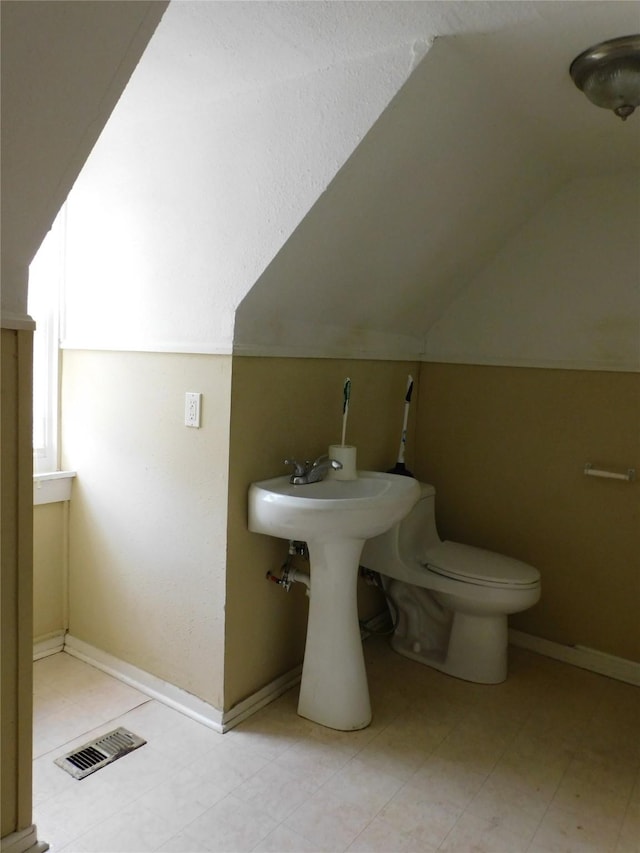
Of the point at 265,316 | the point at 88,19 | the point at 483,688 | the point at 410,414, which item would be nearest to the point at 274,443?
the point at 265,316

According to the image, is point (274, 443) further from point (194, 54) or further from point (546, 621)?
point (546, 621)

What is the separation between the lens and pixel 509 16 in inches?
58.1

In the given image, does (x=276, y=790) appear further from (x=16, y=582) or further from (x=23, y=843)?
(x=16, y=582)

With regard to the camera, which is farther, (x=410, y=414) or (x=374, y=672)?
(x=410, y=414)

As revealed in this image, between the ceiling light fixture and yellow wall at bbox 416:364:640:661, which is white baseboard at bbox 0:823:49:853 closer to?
yellow wall at bbox 416:364:640:661

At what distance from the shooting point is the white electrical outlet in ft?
6.88

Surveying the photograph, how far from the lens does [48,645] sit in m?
2.55

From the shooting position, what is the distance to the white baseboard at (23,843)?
55.6 inches

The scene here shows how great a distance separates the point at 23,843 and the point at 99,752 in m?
0.54

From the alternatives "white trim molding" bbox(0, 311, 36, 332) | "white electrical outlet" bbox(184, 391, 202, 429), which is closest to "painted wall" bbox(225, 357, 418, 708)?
"white electrical outlet" bbox(184, 391, 202, 429)

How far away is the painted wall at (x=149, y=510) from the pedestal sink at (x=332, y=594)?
193 millimetres

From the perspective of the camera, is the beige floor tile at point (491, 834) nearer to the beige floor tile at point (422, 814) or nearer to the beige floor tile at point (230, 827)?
the beige floor tile at point (422, 814)

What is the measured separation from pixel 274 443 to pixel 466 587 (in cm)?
93

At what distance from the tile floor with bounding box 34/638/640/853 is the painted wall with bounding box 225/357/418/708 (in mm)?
200
